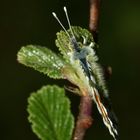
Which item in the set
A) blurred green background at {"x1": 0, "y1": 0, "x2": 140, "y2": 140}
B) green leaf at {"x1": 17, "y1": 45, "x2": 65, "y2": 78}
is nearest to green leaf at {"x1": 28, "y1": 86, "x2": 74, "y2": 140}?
green leaf at {"x1": 17, "y1": 45, "x2": 65, "y2": 78}

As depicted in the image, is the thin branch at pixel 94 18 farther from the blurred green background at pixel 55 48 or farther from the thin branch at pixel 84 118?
the blurred green background at pixel 55 48

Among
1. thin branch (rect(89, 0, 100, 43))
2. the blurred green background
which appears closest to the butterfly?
thin branch (rect(89, 0, 100, 43))

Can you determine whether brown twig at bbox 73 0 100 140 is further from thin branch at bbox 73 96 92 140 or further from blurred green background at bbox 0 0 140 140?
blurred green background at bbox 0 0 140 140

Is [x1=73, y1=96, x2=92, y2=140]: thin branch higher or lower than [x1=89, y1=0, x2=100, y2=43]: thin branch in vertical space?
lower

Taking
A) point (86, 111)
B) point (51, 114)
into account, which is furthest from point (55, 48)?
point (86, 111)

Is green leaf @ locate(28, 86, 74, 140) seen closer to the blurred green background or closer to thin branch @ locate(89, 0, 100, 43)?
thin branch @ locate(89, 0, 100, 43)

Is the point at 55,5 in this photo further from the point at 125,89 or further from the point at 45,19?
the point at 125,89

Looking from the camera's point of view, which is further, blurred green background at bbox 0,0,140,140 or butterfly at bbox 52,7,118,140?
blurred green background at bbox 0,0,140,140
